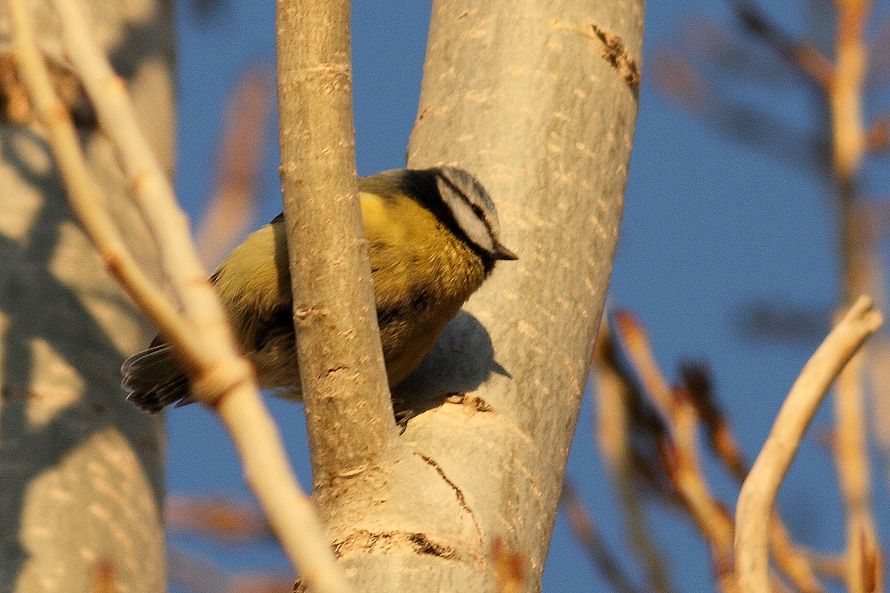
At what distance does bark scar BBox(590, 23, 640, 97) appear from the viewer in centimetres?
250

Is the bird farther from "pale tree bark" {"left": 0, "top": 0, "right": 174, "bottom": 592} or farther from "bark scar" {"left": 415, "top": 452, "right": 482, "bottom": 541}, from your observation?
"bark scar" {"left": 415, "top": 452, "right": 482, "bottom": 541}

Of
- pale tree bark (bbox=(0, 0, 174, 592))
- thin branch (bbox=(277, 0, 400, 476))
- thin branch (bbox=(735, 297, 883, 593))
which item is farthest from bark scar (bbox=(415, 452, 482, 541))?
pale tree bark (bbox=(0, 0, 174, 592))

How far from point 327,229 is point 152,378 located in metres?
1.27

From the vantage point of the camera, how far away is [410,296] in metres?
2.84

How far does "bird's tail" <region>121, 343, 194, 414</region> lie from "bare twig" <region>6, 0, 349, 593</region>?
1.91 metres

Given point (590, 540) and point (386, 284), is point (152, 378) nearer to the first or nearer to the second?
point (386, 284)

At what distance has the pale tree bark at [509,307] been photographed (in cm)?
194

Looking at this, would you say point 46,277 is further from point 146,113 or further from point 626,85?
point 626,85

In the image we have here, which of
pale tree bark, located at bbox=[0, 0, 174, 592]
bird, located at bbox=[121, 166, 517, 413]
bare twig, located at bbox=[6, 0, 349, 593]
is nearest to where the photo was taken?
bare twig, located at bbox=[6, 0, 349, 593]

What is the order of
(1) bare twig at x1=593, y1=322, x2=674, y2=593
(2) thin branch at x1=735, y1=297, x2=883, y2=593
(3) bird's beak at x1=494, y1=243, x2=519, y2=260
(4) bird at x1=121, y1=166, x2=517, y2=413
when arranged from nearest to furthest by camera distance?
1. (2) thin branch at x1=735, y1=297, x2=883, y2=593
2. (1) bare twig at x1=593, y1=322, x2=674, y2=593
3. (3) bird's beak at x1=494, y1=243, x2=519, y2=260
4. (4) bird at x1=121, y1=166, x2=517, y2=413

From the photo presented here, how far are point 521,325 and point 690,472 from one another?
24.6 inches

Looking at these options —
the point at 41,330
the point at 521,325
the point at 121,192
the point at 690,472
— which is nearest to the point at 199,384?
the point at 690,472

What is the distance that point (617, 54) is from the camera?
252 centimetres

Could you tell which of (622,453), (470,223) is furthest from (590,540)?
(470,223)
